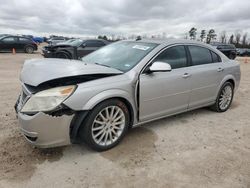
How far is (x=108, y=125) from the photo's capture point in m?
3.33

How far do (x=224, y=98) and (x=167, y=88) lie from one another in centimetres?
191

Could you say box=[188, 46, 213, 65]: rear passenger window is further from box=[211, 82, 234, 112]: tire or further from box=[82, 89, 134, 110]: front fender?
box=[82, 89, 134, 110]: front fender

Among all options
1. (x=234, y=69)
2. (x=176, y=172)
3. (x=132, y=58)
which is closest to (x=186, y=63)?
(x=132, y=58)

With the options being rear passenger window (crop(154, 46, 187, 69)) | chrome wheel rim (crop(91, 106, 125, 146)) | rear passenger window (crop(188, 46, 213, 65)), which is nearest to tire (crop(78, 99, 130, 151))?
chrome wheel rim (crop(91, 106, 125, 146))

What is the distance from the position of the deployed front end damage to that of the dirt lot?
0.32 metres

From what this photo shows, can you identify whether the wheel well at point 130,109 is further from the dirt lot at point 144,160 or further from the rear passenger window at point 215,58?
the rear passenger window at point 215,58

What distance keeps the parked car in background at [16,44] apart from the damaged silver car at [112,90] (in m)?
17.2

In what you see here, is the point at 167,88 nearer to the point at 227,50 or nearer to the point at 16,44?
the point at 16,44

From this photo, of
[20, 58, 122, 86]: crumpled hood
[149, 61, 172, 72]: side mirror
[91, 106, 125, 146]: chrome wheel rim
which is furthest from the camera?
[149, 61, 172, 72]: side mirror

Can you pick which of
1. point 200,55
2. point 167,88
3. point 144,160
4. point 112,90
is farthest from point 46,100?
point 200,55

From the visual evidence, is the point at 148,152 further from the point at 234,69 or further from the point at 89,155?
the point at 234,69

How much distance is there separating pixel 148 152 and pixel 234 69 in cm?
297

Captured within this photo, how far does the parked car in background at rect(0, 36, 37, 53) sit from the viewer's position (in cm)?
1908

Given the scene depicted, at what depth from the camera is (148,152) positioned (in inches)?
133
